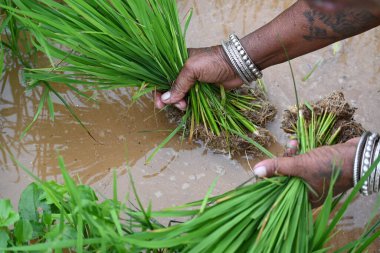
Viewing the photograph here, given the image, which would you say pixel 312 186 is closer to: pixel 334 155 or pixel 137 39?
pixel 334 155

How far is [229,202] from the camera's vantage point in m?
1.41

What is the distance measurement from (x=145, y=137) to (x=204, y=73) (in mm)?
331

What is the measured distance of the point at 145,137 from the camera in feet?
6.57

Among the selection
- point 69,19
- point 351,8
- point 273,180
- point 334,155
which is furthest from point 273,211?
point 69,19

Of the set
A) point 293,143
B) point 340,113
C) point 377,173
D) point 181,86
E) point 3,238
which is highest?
point 181,86

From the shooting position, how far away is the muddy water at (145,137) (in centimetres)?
191

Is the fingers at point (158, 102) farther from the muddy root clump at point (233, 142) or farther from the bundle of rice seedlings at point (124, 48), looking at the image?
the muddy root clump at point (233, 142)

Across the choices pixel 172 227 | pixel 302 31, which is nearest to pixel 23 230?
pixel 172 227

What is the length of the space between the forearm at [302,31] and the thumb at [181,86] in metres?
0.20

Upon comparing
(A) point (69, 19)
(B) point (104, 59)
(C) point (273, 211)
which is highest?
(A) point (69, 19)

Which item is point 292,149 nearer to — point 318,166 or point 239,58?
point 318,166

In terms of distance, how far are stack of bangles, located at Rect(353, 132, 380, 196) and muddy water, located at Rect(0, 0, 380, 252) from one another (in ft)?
1.37

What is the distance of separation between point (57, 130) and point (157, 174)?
0.38 meters

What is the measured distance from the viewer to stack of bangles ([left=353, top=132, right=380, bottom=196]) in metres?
1.45
